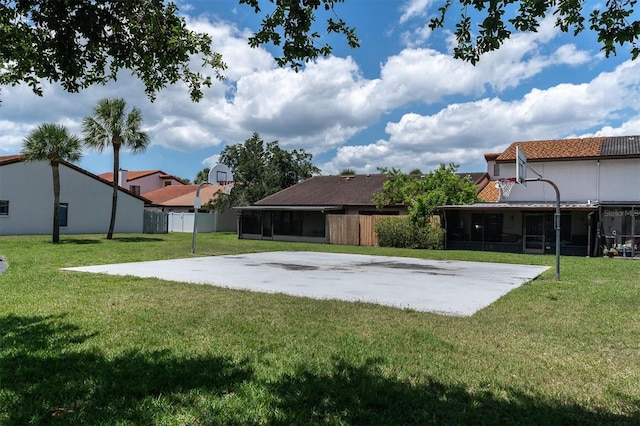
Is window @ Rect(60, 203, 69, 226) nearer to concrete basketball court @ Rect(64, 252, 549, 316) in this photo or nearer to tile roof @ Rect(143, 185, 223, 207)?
tile roof @ Rect(143, 185, 223, 207)

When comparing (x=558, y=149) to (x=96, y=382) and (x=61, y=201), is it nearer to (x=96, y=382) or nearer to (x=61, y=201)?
(x=96, y=382)

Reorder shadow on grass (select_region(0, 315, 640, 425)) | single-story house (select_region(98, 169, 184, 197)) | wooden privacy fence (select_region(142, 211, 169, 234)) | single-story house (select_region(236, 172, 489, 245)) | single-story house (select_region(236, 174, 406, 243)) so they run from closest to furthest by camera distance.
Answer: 1. shadow on grass (select_region(0, 315, 640, 425))
2. single-story house (select_region(236, 172, 489, 245))
3. single-story house (select_region(236, 174, 406, 243))
4. wooden privacy fence (select_region(142, 211, 169, 234))
5. single-story house (select_region(98, 169, 184, 197))

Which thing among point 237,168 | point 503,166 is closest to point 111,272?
point 503,166

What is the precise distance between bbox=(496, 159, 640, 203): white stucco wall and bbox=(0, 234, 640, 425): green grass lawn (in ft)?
67.2

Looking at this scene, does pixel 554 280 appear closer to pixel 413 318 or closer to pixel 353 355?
pixel 413 318

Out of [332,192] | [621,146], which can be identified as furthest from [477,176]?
[332,192]

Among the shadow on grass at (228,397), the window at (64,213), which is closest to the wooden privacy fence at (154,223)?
the window at (64,213)

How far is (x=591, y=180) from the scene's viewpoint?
26.3 m

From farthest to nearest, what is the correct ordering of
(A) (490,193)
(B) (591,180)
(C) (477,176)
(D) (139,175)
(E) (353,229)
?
(D) (139,175)
(C) (477,176)
(A) (490,193)
(E) (353,229)
(B) (591,180)

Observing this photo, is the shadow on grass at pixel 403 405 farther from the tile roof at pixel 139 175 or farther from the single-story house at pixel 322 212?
the tile roof at pixel 139 175

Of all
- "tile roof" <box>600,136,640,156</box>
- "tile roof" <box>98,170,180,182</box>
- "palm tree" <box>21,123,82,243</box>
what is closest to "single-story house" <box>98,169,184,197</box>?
"tile roof" <box>98,170,180,182</box>

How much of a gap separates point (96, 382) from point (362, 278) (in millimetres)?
8542

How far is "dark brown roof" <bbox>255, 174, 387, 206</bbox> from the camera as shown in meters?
32.6

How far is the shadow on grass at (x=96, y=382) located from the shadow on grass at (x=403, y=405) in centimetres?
66
